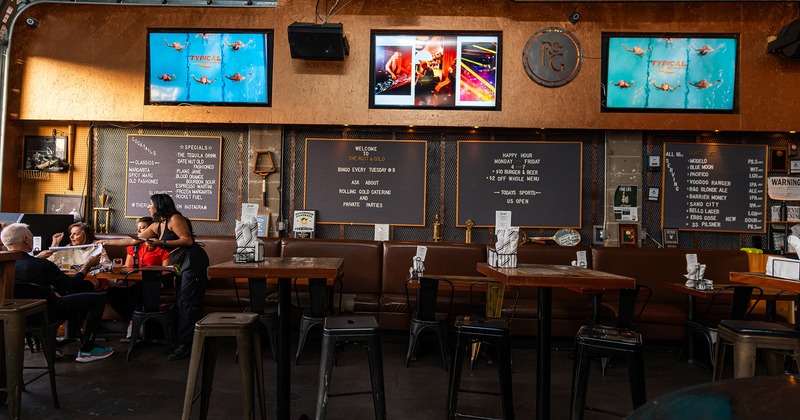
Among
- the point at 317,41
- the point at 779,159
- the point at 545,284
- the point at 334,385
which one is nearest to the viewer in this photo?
the point at 545,284

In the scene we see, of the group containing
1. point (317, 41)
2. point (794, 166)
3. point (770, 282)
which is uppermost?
point (317, 41)

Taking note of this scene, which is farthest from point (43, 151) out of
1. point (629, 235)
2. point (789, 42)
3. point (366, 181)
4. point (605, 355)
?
point (789, 42)

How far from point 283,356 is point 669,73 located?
5.73m

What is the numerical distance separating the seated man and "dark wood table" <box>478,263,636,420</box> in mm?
3624

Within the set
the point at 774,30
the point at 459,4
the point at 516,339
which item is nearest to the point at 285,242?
the point at 516,339

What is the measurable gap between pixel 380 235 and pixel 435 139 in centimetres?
147

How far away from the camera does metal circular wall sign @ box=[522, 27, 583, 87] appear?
19.2 feet

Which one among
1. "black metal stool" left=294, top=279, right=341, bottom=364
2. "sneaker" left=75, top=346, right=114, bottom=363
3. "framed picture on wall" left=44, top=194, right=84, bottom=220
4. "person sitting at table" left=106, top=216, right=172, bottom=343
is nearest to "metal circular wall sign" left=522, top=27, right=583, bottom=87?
"black metal stool" left=294, top=279, right=341, bottom=364

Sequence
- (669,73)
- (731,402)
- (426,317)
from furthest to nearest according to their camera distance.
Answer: (669,73)
(426,317)
(731,402)

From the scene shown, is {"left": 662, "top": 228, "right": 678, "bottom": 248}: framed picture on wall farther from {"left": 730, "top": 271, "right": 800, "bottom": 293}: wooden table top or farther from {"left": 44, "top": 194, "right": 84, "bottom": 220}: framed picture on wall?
{"left": 44, "top": 194, "right": 84, "bottom": 220}: framed picture on wall

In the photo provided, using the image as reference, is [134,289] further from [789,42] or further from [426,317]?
[789,42]

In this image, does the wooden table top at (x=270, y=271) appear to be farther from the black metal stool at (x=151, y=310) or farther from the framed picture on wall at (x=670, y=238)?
the framed picture on wall at (x=670, y=238)

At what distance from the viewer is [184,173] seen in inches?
247

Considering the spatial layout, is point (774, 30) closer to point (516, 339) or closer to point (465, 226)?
point (465, 226)
